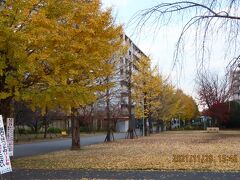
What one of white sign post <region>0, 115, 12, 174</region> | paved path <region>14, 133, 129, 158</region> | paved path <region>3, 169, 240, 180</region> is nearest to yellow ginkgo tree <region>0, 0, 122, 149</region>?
paved path <region>3, 169, 240, 180</region>

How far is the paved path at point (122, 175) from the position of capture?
13851mm

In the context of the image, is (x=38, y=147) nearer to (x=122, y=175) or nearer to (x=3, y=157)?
(x=122, y=175)

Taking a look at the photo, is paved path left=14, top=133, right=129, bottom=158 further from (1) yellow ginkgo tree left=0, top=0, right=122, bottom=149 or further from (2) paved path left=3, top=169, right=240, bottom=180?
(2) paved path left=3, top=169, right=240, bottom=180

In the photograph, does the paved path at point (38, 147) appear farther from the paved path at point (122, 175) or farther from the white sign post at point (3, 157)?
the white sign post at point (3, 157)

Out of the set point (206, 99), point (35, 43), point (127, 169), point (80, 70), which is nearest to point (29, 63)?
point (35, 43)

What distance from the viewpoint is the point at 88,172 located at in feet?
51.4

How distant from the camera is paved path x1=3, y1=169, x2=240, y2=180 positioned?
13.9m

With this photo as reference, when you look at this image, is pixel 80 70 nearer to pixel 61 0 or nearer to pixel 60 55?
pixel 60 55

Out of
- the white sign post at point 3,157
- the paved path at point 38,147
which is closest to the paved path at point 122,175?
the white sign post at point 3,157

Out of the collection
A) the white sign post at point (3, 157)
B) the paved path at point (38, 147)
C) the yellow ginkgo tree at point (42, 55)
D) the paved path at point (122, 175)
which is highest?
the yellow ginkgo tree at point (42, 55)

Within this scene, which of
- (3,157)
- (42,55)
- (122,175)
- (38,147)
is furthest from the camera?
(38,147)

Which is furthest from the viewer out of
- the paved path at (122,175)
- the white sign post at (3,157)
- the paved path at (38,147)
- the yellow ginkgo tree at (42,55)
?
the paved path at (38,147)

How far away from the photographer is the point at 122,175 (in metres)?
14.6

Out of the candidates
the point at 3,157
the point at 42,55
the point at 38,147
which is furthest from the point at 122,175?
the point at 38,147
